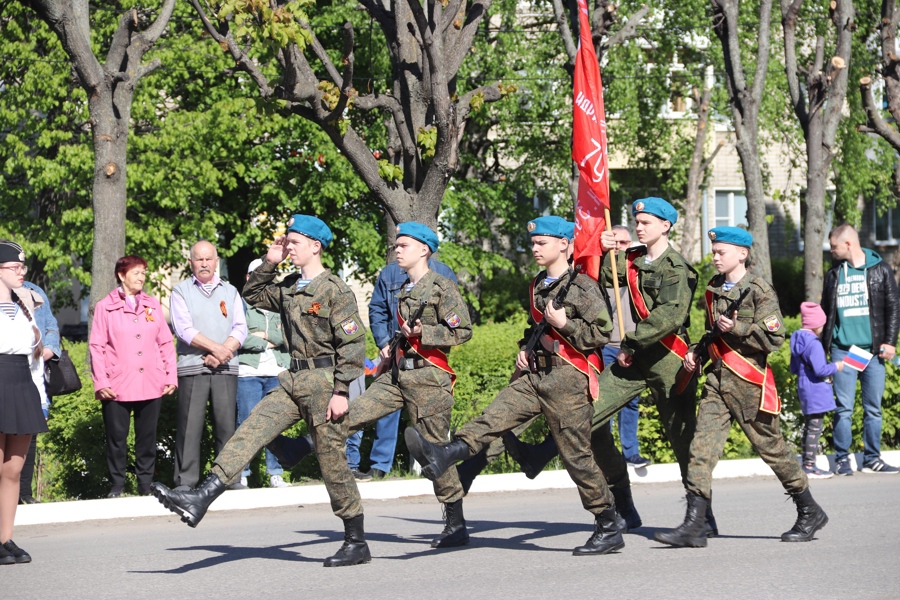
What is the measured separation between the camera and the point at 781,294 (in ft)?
111

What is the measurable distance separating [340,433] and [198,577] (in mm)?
1120

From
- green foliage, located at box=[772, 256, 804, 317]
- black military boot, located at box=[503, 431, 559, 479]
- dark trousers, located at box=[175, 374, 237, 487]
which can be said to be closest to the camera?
black military boot, located at box=[503, 431, 559, 479]

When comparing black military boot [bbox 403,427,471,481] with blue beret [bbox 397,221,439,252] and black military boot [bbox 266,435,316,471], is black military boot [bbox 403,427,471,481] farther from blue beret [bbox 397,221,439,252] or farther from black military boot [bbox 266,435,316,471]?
blue beret [bbox 397,221,439,252]

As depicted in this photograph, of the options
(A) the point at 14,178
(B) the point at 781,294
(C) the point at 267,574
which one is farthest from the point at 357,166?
(B) the point at 781,294

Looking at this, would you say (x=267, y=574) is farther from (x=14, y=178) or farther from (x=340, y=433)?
(x=14, y=178)

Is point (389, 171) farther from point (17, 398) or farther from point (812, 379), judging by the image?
point (17, 398)

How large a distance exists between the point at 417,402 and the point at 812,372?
17.7ft

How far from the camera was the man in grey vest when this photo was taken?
10.4m

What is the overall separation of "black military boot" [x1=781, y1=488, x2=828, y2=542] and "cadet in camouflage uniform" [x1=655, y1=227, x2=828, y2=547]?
0.06 m

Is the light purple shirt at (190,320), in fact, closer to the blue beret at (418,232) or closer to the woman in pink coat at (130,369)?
the woman in pink coat at (130,369)

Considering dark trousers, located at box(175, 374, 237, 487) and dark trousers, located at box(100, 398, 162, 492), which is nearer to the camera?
dark trousers, located at box(100, 398, 162, 492)

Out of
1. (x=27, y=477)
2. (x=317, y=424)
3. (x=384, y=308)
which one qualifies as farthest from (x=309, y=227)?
(x=27, y=477)

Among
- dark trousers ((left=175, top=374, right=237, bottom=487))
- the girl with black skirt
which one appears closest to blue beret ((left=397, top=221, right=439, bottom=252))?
the girl with black skirt

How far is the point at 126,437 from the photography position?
10266mm
